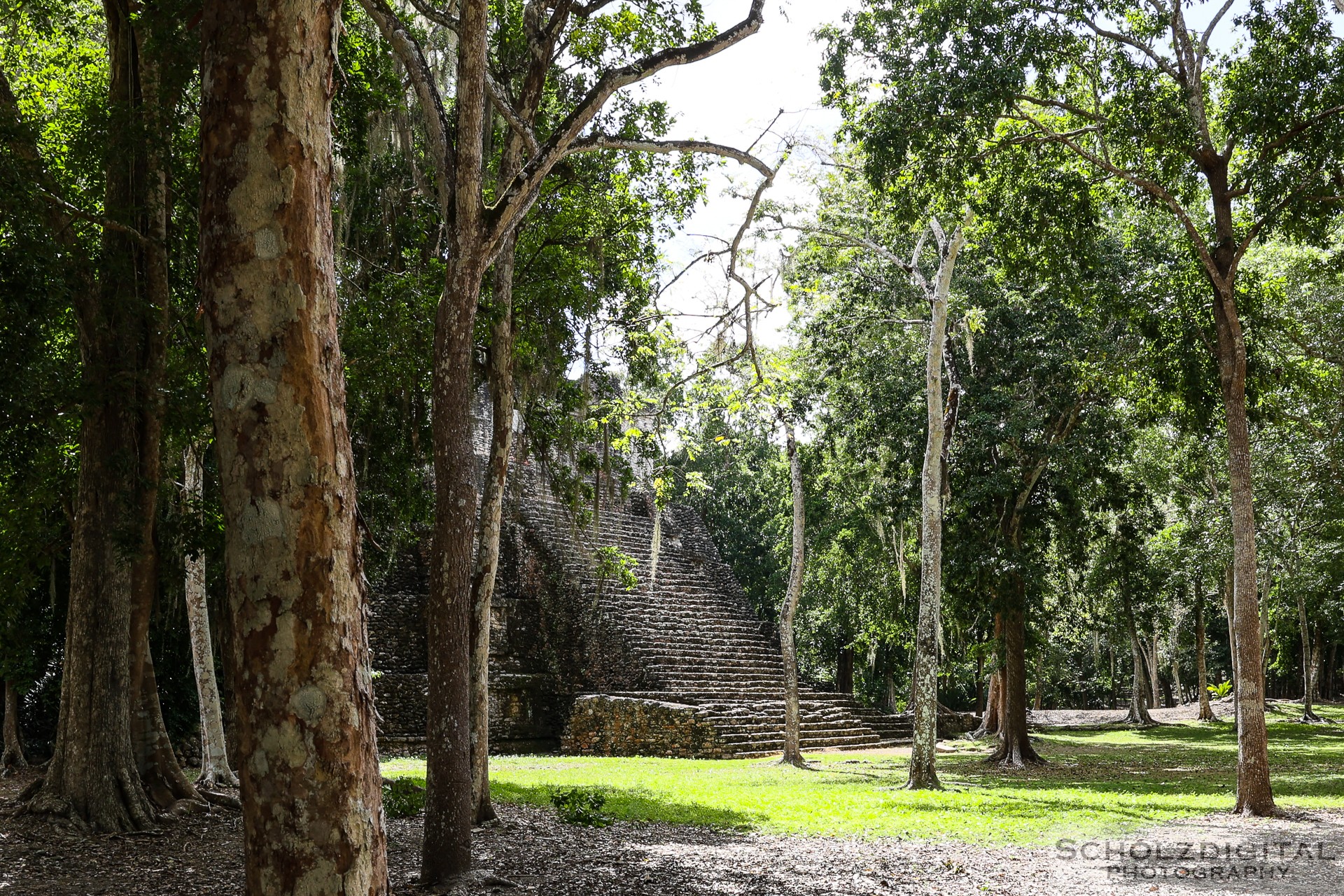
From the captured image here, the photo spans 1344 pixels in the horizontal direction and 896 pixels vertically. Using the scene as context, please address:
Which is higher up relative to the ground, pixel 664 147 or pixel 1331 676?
pixel 664 147

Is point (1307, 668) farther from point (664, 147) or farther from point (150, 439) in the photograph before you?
point (150, 439)

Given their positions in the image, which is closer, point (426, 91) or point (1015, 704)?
point (426, 91)

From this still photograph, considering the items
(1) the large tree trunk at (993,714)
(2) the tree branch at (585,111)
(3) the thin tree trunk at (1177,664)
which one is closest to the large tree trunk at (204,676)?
(2) the tree branch at (585,111)

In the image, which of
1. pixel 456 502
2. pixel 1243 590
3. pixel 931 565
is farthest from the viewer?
pixel 931 565

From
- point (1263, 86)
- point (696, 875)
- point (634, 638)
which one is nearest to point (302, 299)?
point (696, 875)

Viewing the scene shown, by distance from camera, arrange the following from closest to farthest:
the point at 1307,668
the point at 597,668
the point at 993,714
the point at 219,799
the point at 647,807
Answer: the point at 219,799
the point at 647,807
the point at 597,668
the point at 993,714
the point at 1307,668

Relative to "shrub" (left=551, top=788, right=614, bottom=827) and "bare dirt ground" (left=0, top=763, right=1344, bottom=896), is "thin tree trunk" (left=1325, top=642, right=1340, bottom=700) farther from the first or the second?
"shrub" (left=551, top=788, right=614, bottom=827)

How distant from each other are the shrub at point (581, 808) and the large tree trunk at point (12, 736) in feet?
29.5

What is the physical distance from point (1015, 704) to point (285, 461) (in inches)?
613

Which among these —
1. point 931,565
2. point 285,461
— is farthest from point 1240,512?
point 285,461

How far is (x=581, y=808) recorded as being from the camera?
29.1 feet

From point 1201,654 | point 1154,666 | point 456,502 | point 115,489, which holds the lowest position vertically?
point 1154,666

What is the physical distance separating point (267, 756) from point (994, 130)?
9.92m

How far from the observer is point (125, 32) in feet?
28.3
